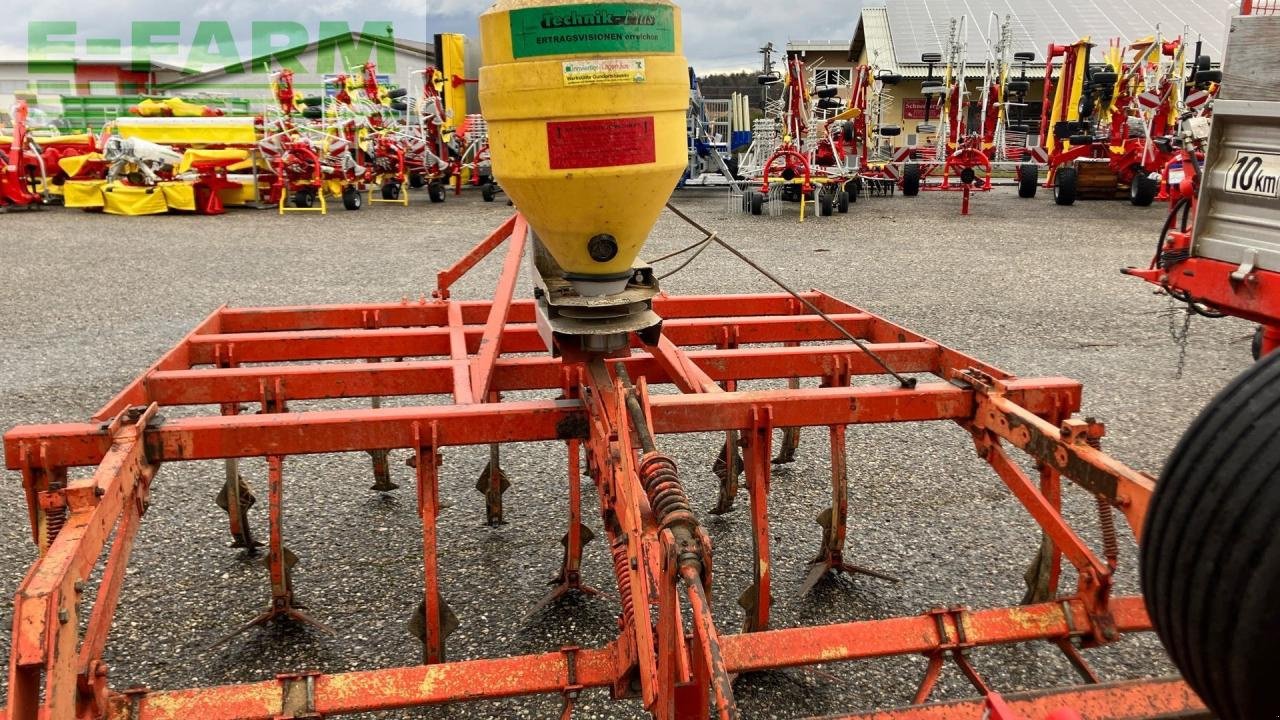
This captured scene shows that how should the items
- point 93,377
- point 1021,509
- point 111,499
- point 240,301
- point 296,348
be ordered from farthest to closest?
point 240,301
point 93,377
point 1021,509
point 296,348
point 111,499

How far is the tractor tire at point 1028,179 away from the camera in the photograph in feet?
48.9

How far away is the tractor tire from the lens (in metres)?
14.9

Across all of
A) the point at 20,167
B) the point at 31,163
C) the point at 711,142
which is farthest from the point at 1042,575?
the point at 31,163

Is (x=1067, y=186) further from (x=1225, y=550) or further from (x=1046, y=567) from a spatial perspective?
(x=1225, y=550)

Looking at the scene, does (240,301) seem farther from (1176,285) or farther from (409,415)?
(1176,285)

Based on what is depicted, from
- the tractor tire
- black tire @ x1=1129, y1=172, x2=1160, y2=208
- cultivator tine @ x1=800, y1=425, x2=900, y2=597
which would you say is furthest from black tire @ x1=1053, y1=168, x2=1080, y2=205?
cultivator tine @ x1=800, y1=425, x2=900, y2=597

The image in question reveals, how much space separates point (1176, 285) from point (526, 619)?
2.91 meters

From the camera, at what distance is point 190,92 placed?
3372 cm

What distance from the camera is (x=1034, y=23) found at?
27609mm

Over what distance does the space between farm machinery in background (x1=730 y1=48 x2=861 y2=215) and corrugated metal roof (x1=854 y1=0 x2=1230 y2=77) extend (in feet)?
43.8

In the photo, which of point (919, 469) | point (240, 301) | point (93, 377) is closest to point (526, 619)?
point (919, 469)

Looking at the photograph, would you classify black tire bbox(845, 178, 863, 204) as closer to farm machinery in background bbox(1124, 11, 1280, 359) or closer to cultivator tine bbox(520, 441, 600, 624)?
farm machinery in background bbox(1124, 11, 1280, 359)

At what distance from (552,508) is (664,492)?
2.07 metres

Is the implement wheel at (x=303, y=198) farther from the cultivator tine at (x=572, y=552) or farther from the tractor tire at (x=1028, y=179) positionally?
the cultivator tine at (x=572, y=552)
